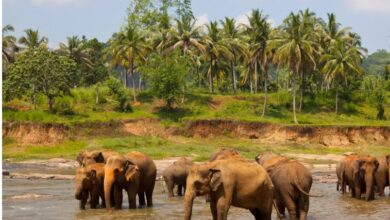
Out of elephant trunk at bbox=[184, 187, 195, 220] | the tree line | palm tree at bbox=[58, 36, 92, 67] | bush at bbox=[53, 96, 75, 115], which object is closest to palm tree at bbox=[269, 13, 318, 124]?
the tree line

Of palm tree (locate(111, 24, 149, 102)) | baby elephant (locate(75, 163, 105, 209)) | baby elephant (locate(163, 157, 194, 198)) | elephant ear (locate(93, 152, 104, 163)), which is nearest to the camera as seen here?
baby elephant (locate(75, 163, 105, 209))

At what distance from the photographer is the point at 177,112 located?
211 ft

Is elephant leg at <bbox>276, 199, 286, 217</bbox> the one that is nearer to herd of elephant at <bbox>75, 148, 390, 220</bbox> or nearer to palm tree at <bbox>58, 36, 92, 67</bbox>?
herd of elephant at <bbox>75, 148, 390, 220</bbox>

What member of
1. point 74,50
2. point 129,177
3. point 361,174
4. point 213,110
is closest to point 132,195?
point 129,177

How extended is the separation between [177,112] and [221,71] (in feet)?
68.0

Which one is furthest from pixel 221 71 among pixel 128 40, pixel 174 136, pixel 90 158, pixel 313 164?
pixel 90 158

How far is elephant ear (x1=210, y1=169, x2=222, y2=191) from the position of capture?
1192 centimetres

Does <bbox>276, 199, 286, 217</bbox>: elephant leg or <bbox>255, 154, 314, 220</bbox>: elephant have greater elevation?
<bbox>255, 154, 314, 220</bbox>: elephant

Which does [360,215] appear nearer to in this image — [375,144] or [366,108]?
[375,144]

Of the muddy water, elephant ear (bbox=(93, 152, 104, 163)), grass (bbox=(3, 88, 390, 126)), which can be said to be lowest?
the muddy water

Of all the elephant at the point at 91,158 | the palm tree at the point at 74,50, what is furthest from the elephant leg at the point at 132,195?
the palm tree at the point at 74,50

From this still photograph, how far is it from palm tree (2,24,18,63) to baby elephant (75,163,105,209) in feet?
186

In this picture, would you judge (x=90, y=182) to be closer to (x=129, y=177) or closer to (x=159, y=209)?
(x=129, y=177)

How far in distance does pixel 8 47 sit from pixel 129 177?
63906mm
